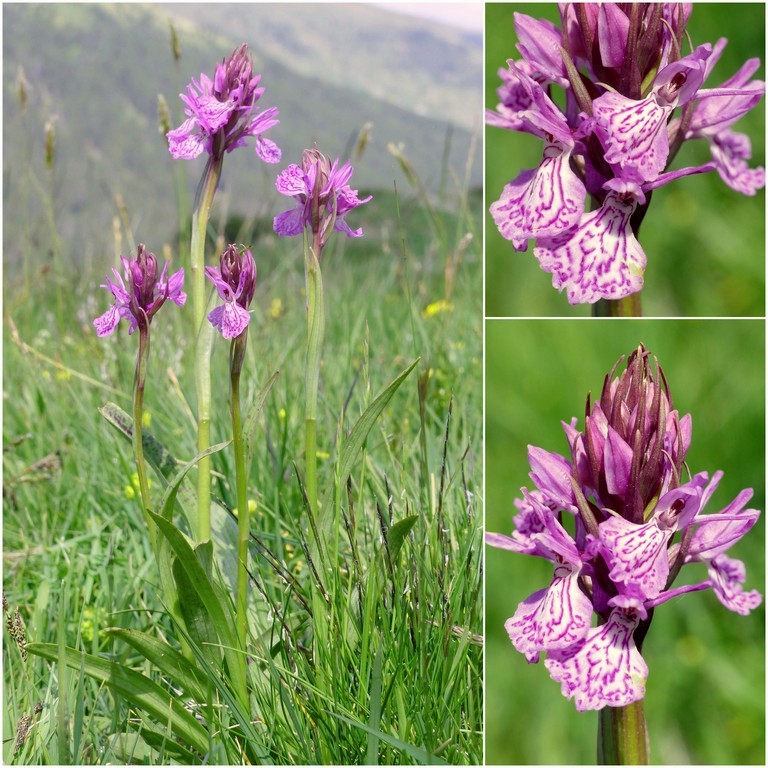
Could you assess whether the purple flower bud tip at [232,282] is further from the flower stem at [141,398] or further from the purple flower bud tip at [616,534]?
the purple flower bud tip at [616,534]

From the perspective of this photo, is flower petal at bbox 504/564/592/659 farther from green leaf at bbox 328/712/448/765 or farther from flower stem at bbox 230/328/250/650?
flower stem at bbox 230/328/250/650

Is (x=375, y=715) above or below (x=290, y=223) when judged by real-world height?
below

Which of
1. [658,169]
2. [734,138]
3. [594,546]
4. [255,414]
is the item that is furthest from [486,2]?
[594,546]

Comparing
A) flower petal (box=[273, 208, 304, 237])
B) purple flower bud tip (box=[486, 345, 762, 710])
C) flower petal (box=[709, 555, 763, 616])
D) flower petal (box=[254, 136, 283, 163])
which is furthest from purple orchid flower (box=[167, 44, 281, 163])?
flower petal (box=[709, 555, 763, 616])

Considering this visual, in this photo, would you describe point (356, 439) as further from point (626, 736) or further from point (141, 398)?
point (626, 736)

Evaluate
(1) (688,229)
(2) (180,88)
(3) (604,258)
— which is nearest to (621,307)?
(3) (604,258)

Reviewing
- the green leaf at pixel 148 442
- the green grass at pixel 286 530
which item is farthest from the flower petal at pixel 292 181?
the green leaf at pixel 148 442

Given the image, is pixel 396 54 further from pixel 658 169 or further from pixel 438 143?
pixel 658 169
